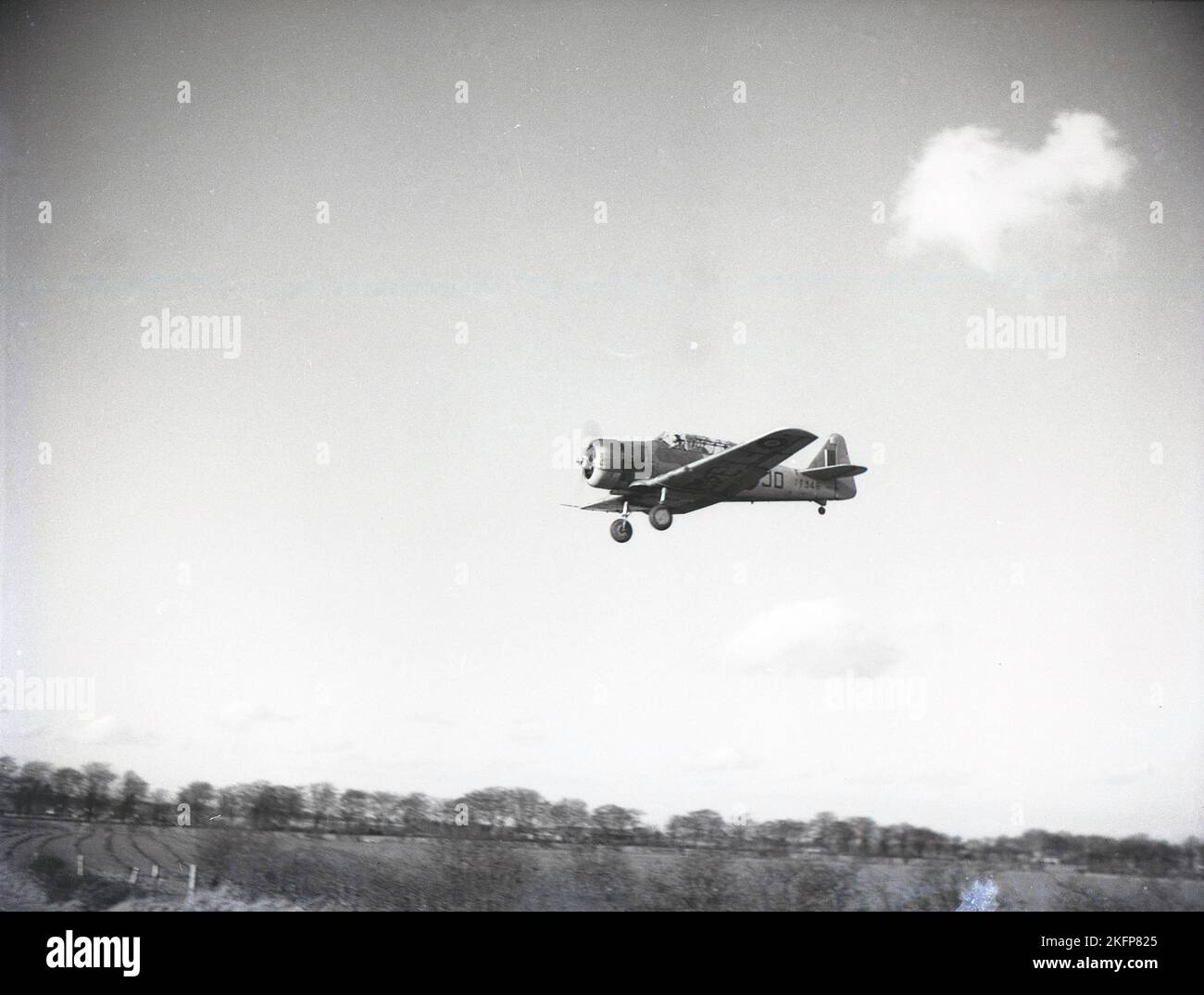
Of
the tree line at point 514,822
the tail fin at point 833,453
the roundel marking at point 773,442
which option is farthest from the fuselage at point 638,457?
the tree line at point 514,822

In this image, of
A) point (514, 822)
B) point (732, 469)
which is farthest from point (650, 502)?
point (514, 822)

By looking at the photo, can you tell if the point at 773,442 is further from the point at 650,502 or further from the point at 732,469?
the point at 650,502

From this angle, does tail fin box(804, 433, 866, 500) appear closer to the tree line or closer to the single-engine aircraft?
the single-engine aircraft

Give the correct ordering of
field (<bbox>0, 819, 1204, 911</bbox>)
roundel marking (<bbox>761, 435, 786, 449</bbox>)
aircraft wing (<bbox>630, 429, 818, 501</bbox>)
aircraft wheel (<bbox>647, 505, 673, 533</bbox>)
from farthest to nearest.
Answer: field (<bbox>0, 819, 1204, 911</bbox>) → aircraft wheel (<bbox>647, 505, 673, 533</bbox>) → aircraft wing (<bbox>630, 429, 818, 501</bbox>) → roundel marking (<bbox>761, 435, 786, 449</bbox>)

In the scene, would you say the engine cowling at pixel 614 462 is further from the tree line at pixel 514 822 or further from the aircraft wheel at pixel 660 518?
the tree line at pixel 514 822

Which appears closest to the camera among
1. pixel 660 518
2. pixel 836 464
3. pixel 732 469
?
pixel 732 469

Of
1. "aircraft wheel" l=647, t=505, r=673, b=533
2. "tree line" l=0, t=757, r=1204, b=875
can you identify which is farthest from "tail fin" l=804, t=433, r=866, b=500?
"tree line" l=0, t=757, r=1204, b=875
